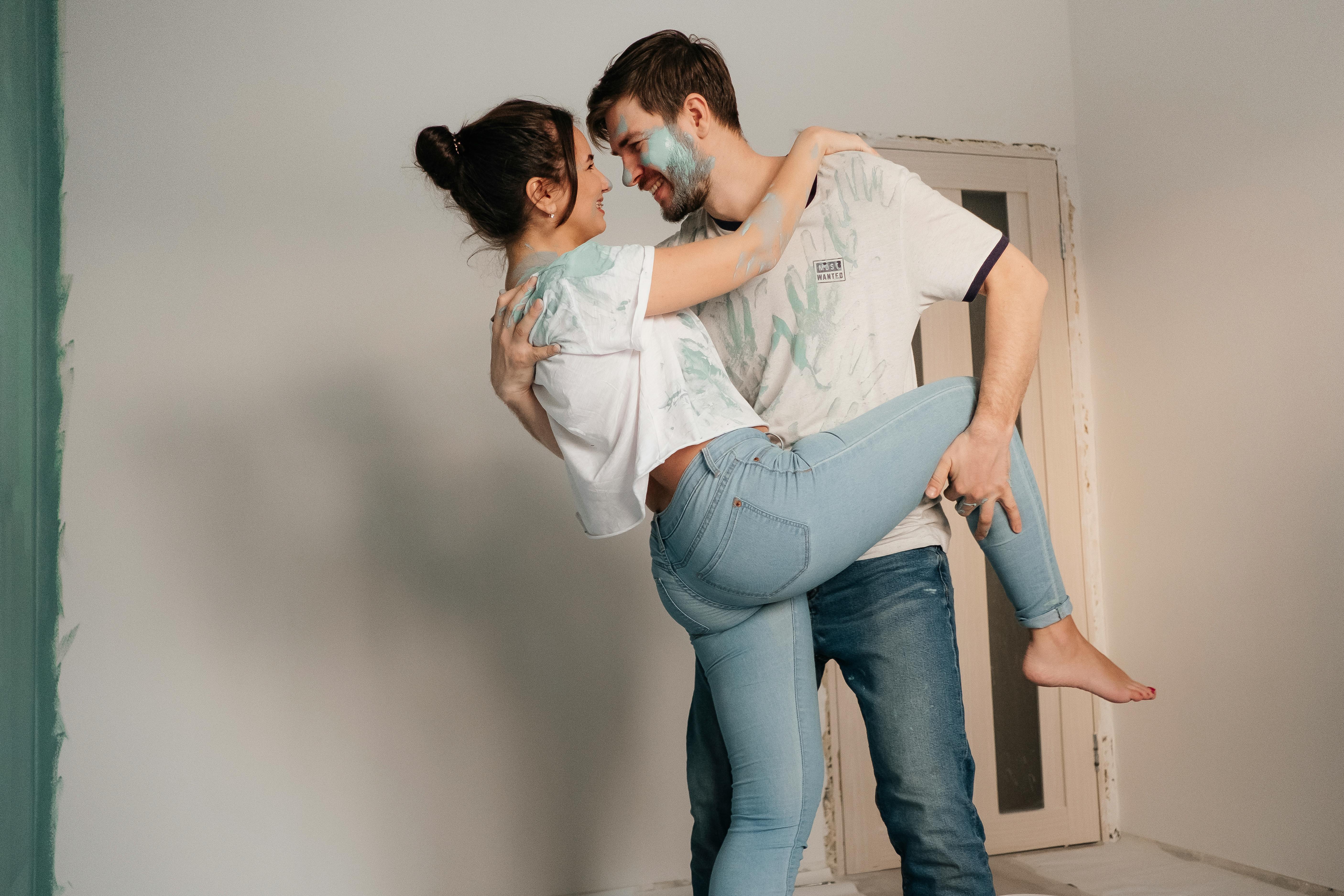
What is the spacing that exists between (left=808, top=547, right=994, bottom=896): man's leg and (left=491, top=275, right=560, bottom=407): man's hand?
534mm

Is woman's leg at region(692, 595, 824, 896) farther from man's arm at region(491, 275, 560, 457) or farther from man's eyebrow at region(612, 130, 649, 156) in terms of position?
man's eyebrow at region(612, 130, 649, 156)

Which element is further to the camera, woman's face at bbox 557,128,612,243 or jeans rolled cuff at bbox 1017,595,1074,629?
woman's face at bbox 557,128,612,243

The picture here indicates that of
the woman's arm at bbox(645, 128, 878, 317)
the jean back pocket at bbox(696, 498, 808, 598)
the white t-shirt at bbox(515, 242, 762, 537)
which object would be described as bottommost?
the jean back pocket at bbox(696, 498, 808, 598)

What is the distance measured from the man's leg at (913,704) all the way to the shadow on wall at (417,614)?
1.38 m

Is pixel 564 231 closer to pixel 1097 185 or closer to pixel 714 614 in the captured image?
pixel 714 614

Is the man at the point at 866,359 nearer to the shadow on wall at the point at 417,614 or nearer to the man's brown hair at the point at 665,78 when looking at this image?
the man's brown hair at the point at 665,78

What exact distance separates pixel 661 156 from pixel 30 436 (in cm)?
157

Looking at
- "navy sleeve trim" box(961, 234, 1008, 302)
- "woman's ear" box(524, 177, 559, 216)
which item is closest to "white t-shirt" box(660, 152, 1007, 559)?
"navy sleeve trim" box(961, 234, 1008, 302)

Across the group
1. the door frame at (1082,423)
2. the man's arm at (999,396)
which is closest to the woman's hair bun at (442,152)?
the man's arm at (999,396)

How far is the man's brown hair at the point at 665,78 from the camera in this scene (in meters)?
1.60

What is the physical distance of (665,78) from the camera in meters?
1.60

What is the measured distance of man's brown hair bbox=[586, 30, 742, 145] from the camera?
5.24 feet

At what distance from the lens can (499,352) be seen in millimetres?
1381

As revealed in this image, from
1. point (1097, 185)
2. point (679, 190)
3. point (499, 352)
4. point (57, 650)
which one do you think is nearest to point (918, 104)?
point (1097, 185)
